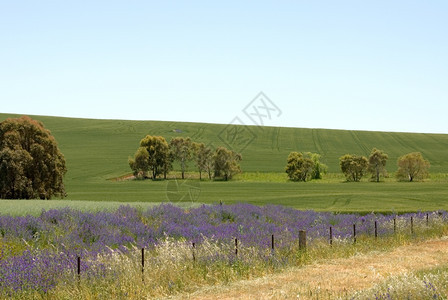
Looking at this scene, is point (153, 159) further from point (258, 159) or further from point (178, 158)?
point (258, 159)

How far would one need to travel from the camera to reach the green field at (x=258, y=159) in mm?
53031

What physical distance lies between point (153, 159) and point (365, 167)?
3695 centimetres

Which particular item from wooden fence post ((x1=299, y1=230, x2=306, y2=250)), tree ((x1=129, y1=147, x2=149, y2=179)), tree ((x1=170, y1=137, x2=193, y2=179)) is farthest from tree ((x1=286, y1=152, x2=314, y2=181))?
wooden fence post ((x1=299, y1=230, x2=306, y2=250))

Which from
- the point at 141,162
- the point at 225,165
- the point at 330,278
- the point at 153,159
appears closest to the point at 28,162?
the point at 330,278

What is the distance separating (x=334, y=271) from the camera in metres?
14.7

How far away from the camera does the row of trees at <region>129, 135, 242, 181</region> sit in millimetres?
84812

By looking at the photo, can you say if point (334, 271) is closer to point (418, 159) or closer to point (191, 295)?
point (191, 295)

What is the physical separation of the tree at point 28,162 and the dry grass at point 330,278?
30324 millimetres

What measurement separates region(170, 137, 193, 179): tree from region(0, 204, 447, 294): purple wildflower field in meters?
63.2

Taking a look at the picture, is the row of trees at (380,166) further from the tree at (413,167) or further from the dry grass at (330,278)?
the dry grass at (330,278)

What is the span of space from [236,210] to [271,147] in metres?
99.6

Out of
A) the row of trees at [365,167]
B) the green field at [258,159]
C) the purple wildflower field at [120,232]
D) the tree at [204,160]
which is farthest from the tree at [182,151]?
the purple wildflower field at [120,232]

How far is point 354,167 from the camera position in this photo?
87000 mm

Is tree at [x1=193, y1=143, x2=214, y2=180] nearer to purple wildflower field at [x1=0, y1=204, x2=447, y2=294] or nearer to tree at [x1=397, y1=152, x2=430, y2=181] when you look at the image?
tree at [x1=397, y1=152, x2=430, y2=181]
